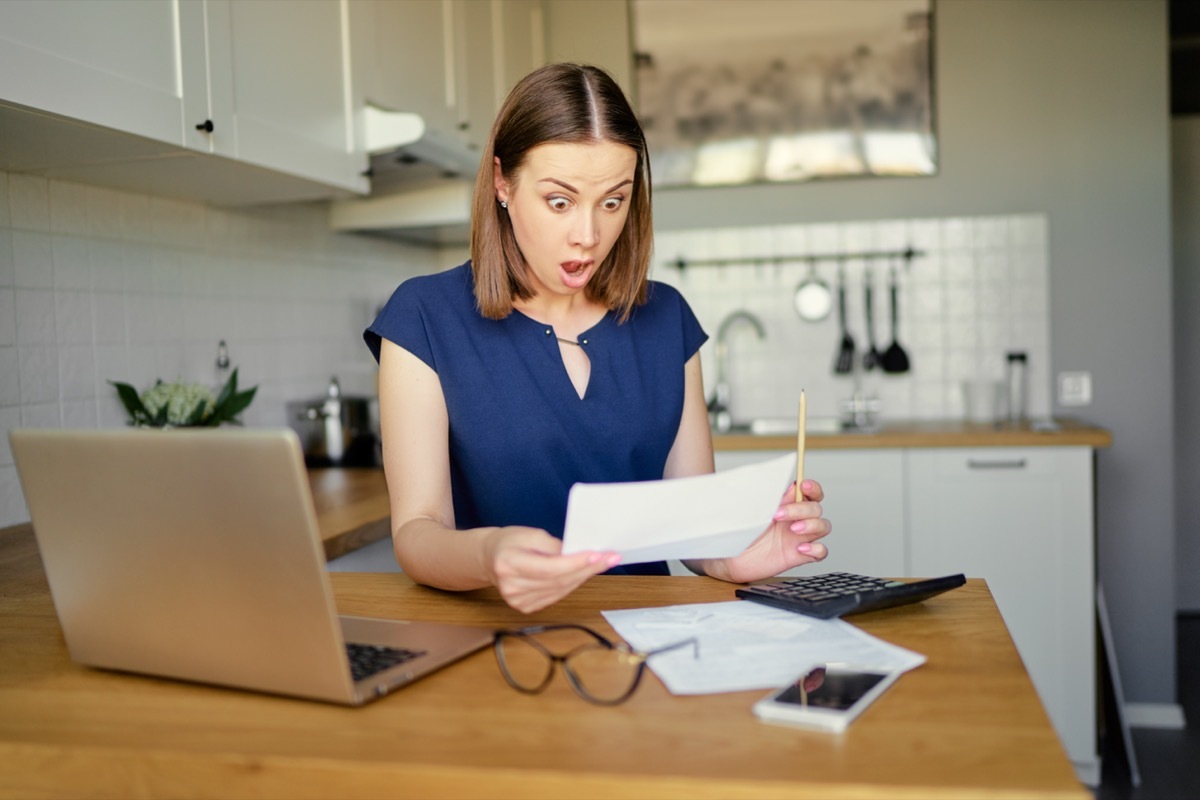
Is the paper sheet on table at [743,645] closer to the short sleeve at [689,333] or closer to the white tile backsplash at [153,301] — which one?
the short sleeve at [689,333]

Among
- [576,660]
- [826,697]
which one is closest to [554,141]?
[576,660]

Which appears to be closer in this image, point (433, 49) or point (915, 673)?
point (915, 673)

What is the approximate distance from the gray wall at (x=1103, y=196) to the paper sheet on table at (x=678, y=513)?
2.76 m

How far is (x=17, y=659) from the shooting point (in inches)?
39.5

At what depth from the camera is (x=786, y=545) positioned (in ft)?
3.78

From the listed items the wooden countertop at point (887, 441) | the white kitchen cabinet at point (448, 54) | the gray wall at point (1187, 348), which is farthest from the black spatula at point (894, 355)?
the gray wall at point (1187, 348)

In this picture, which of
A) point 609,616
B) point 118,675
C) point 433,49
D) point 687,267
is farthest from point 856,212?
point 118,675

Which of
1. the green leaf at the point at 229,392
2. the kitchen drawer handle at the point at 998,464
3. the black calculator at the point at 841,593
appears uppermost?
the green leaf at the point at 229,392

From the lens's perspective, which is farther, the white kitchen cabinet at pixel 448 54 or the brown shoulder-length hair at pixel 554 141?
the white kitchen cabinet at pixel 448 54

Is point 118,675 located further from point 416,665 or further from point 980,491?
point 980,491

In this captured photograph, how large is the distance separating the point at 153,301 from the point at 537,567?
1.74 m

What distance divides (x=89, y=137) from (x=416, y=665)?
120 centimetres

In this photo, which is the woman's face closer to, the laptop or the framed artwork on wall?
the laptop

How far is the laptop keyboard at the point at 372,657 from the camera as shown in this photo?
875 mm
